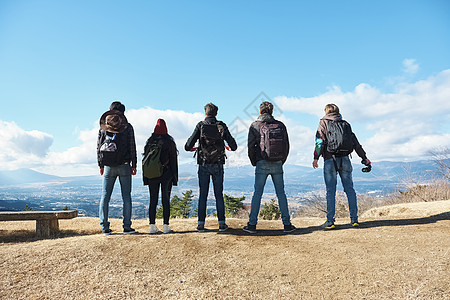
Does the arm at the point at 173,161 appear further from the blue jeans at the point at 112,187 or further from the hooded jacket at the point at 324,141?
the hooded jacket at the point at 324,141

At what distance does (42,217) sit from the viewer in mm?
6867

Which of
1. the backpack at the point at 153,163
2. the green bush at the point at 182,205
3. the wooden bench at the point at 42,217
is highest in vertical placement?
the backpack at the point at 153,163

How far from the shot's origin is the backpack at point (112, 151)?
569cm

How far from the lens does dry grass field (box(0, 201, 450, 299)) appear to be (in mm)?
3496

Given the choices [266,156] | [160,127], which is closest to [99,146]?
[160,127]

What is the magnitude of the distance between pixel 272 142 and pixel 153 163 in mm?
2373

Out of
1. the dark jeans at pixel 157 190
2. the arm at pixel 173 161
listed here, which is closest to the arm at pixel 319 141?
the arm at pixel 173 161

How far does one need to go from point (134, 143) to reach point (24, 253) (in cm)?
260

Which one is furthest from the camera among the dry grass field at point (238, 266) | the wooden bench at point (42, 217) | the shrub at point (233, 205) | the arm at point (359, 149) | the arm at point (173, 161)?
the shrub at point (233, 205)

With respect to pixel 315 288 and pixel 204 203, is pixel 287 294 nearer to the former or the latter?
pixel 315 288

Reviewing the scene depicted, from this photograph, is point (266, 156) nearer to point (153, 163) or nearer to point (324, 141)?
point (324, 141)

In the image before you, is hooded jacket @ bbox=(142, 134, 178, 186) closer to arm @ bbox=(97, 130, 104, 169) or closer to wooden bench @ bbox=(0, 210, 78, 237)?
arm @ bbox=(97, 130, 104, 169)

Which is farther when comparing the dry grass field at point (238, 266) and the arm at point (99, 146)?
the arm at point (99, 146)

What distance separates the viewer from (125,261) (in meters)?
4.44
